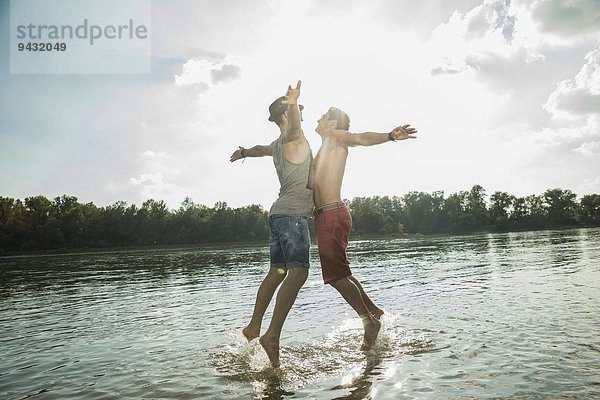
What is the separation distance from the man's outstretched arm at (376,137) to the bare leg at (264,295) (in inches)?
69.2

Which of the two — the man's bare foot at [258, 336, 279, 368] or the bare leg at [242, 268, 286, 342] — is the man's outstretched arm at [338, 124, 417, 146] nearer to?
the bare leg at [242, 268, 286, 342]

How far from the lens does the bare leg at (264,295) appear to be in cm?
466

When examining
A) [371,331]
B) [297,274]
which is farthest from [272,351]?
[371,331]

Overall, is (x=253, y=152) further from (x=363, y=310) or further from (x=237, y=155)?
(x=363, y=310)

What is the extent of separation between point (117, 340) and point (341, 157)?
13.5 ft

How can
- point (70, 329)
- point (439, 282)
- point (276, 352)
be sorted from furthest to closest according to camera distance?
point (439, 282) → point (70, 329) → point (276, 352)

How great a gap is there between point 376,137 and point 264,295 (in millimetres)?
2253

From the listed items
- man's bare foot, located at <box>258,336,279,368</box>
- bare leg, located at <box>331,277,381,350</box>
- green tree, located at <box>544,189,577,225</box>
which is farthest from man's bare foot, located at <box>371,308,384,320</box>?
green tree, located at <box>544,189,577,225</box>

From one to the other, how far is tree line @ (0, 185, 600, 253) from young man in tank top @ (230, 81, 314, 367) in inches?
4184

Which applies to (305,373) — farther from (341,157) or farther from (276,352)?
(341,157)

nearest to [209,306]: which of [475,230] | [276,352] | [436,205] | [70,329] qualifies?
[70,329]

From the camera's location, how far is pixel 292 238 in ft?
13.9

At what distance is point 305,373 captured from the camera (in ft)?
12.8

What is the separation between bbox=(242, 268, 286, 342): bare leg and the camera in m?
4.66
